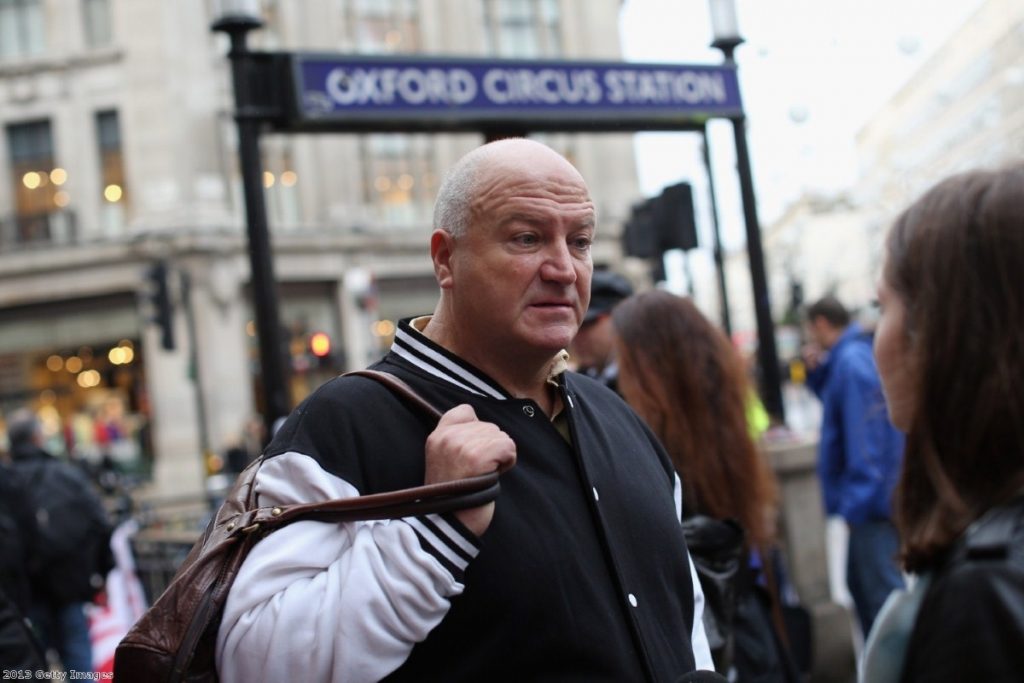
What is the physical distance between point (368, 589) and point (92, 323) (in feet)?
93.8

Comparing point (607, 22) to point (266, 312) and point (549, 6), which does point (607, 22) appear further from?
point (266, 312)

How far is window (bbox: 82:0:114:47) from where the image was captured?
28.9 m

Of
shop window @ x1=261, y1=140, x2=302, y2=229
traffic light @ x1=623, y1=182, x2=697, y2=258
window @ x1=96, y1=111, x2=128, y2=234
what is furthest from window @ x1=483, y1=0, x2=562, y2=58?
traffic light @ x1=623, y1=182, x2=697, y2=258

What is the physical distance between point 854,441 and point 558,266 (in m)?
3.68

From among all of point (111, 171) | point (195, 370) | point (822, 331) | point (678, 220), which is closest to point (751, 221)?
point (822, 331)

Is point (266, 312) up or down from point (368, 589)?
up

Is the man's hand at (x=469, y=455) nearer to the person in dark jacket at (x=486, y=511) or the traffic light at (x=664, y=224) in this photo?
the person in dark jacket at (x=486, y=511)

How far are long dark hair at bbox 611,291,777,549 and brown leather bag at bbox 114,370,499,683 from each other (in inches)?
74.1

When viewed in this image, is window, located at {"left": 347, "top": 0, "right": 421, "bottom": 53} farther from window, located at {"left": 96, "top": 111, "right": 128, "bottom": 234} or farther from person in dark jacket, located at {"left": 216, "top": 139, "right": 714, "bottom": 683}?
person in dark jacket, located at {"left": 216, "top": 139, "right": 714, "bottom": 683}

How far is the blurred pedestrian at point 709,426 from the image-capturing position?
3617mm

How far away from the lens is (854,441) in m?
5.40

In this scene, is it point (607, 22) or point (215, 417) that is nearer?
point (215, 417)

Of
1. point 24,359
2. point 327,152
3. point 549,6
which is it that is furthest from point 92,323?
point 549,6

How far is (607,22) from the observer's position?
112 feet
